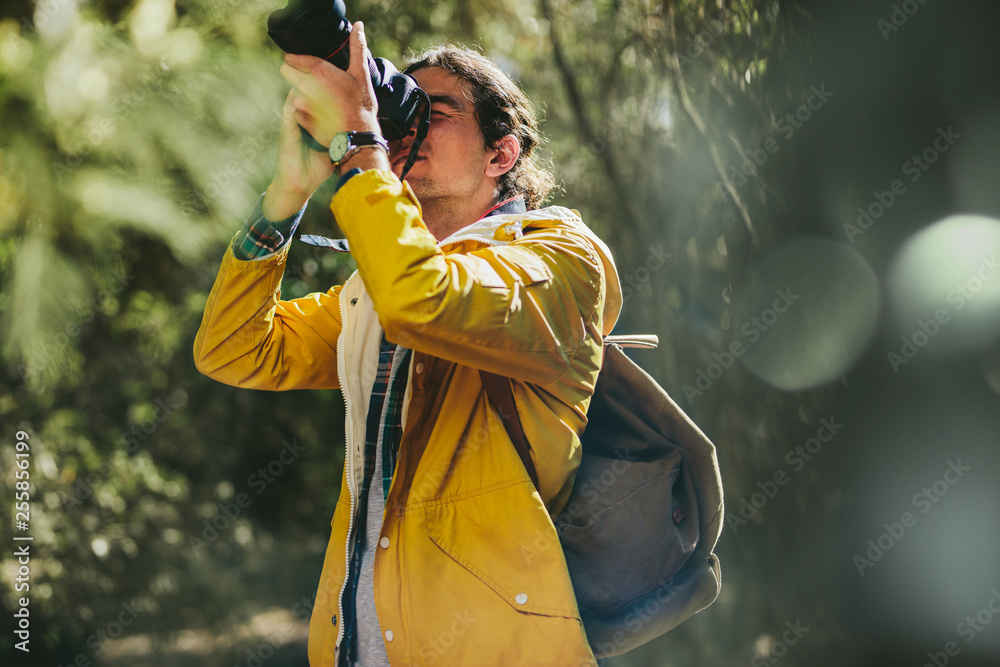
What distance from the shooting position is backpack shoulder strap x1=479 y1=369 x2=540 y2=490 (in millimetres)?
1104

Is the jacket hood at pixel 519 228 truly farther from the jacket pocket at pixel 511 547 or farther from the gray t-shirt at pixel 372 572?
the jacket pocket at pixel 511 547

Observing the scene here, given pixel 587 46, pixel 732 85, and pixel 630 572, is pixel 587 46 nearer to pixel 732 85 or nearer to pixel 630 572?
pixel 732 85

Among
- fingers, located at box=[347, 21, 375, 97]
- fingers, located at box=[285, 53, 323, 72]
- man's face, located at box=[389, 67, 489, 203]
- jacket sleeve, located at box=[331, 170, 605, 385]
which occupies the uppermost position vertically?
fingers, located at box=[347, 21, 375, 97]

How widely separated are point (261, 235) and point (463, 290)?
20.8 inches

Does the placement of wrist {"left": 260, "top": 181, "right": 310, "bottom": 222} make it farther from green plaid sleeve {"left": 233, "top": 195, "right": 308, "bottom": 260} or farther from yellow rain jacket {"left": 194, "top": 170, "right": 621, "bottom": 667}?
yellow rain jacket {"left": 194, "top": 170, "right": 621, "bottom": 667}

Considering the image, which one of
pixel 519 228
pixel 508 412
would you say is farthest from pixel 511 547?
pixel 519 228

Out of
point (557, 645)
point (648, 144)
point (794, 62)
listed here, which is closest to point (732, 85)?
point (794, 62)

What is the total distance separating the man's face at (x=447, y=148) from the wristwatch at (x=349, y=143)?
326mm

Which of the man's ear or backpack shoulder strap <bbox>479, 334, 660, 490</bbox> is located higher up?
the man's ear

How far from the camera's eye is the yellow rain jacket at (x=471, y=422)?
956 millimetres

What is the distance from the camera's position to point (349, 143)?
104 centimetres

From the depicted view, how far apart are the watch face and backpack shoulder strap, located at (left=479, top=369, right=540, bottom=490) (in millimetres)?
380

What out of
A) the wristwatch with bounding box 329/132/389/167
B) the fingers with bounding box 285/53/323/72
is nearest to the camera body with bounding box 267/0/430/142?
the fingers with bounding box 285/53/323/72

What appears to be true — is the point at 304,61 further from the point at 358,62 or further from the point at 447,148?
the point at 447,148
